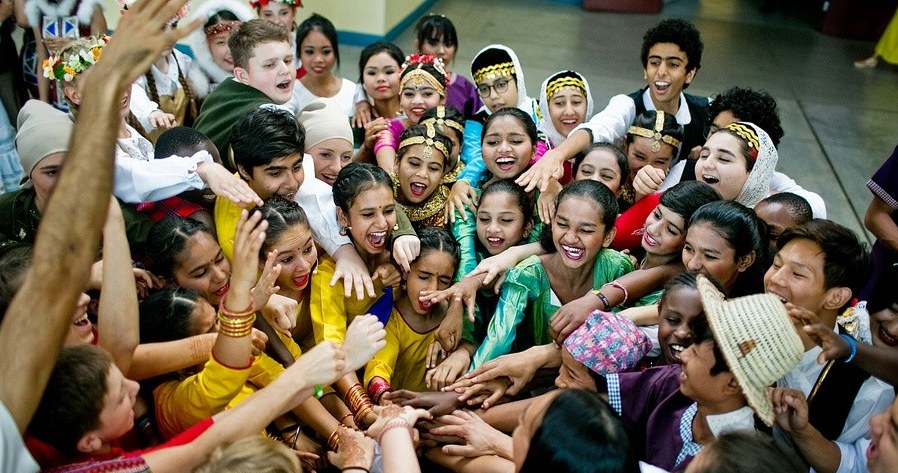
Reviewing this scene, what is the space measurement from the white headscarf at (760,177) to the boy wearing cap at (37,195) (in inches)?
96.4

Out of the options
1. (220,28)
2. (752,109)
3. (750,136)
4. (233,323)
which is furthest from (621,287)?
(220,28)

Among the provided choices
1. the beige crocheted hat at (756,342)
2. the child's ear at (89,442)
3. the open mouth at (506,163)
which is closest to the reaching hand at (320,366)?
the child's ear at (89,442)

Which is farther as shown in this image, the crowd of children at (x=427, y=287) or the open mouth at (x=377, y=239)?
the open mouth at (x=377, y=239)

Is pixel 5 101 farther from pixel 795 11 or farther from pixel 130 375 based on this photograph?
pixel 795 11

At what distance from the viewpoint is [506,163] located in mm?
3355

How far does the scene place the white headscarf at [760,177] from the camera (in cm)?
308

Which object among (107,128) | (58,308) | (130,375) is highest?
(107,128)

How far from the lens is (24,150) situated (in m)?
2.71

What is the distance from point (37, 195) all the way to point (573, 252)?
2.03m

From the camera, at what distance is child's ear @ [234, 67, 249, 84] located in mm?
3480

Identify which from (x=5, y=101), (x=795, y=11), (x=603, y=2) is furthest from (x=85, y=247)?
(x=795, y=11)

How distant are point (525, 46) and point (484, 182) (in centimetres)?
575

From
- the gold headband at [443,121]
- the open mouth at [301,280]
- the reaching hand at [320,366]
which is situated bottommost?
the open mouth at [301,280]

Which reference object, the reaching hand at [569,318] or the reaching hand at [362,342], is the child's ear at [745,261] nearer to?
the reaching hand at [569,318]
